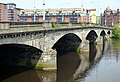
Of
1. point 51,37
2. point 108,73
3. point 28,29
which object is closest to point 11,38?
point 28,29

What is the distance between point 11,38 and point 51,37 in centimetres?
1177

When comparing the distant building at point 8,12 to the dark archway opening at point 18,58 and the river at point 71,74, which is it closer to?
the river at point 71,74

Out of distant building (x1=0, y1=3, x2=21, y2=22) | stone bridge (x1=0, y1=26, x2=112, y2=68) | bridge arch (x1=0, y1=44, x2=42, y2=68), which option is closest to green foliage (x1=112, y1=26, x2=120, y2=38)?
distant building (x1=0, y1=3, x2=21, y2=22)

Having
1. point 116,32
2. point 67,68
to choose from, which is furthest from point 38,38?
point 116,32

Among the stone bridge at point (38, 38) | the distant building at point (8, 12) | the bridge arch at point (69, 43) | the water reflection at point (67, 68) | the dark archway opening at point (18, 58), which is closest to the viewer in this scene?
the stone bridge at point (38, 38)

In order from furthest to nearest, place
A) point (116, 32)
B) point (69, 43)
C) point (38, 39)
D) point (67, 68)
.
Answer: point (116, 32) < point (69, 43) < point (67, 68) < point (38, 39)

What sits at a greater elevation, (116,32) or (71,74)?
(116,32)

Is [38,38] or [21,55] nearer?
[38,38]

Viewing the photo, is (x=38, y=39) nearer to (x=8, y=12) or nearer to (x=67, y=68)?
(x=67, y=68)

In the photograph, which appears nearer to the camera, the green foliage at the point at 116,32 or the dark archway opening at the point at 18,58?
the dark archway opening at the point at 18,58

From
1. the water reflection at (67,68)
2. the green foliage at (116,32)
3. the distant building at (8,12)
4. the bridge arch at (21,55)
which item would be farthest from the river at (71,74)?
the distant building at (8,12)

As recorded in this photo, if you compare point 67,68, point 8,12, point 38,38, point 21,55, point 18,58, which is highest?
point 8,12

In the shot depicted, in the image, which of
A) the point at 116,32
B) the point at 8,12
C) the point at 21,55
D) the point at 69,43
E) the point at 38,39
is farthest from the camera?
the point at 8,12

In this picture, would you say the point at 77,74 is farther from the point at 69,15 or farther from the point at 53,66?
the point at 69,15
